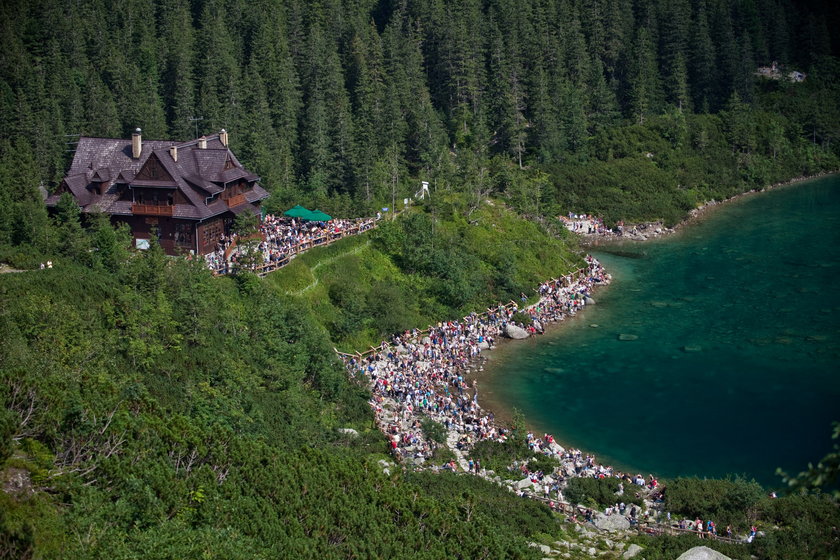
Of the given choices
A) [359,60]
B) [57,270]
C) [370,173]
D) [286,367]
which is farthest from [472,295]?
[359,60]

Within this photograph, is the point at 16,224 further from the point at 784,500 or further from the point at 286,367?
the point at 784,500

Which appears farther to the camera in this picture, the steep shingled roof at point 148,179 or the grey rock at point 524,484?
the steep shingled roof at point 148,179

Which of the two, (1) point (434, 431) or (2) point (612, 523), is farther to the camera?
(1) point (434, 431)

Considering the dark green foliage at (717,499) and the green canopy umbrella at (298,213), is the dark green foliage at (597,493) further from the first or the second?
the green canopy umbrella at (298,213)

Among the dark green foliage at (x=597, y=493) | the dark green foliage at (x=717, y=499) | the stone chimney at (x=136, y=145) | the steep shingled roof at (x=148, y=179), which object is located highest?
the stone chimney at (x=136, y=145)

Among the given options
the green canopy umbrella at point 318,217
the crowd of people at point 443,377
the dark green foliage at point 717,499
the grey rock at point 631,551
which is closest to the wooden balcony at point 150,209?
the green canopy umbrella at point 318,217

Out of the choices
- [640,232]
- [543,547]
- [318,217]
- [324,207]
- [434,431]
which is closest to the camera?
[543,547]

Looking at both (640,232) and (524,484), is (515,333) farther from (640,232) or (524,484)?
(640,232)

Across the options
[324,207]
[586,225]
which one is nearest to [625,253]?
[586,225]
